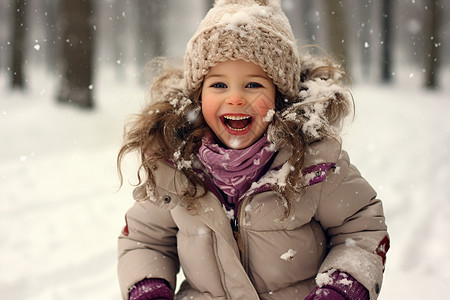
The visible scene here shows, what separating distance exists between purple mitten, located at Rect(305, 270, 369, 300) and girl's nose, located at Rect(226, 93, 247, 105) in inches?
29.9

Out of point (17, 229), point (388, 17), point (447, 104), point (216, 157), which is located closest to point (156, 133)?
point (216, 157)

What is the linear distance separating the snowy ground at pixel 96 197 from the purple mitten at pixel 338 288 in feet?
3.74

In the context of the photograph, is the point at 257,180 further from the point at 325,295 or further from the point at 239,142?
the point at 325,295

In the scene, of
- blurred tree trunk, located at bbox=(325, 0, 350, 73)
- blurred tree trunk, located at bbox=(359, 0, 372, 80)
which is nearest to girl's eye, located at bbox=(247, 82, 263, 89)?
blurred tree trunk, located at bbox=(325, 0, 350, 73)

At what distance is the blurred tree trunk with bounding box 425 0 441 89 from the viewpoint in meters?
11.9

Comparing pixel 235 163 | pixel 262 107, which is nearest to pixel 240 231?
pixel 235 163

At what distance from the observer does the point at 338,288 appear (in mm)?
1723

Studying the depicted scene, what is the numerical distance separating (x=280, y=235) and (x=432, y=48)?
1274 cm

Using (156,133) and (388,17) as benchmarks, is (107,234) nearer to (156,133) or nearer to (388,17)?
(156,133)

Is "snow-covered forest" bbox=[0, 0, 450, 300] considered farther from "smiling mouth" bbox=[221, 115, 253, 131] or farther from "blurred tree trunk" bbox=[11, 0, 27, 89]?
"smiling mouth" bbox=[221, 115, 253, 131]

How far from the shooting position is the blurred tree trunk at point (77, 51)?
7543mm

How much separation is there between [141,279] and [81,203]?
8.25ft

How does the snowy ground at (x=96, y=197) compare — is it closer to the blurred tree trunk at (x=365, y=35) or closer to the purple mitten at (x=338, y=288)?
the purple mitten at (x=338, y=288)

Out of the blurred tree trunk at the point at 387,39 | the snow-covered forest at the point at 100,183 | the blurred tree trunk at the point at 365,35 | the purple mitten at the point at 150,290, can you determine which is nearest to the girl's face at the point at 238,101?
A: the snow-covered forest at the point at 100,183
